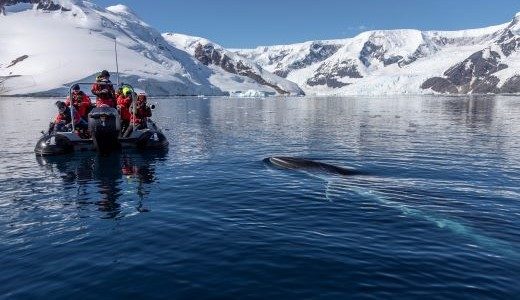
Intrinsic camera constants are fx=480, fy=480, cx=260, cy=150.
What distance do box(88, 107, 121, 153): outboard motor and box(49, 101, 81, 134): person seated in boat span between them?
3.83 metres

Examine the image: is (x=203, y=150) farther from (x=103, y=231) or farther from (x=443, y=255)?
(x=443, y=255)

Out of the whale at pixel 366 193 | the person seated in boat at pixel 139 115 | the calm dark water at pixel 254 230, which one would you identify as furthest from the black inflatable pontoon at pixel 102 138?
the whale at pixel 366 193

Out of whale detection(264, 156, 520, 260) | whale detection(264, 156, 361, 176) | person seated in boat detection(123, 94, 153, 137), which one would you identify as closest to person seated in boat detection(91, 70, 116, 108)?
person seated in boat detection(123, 94, 153, 137)

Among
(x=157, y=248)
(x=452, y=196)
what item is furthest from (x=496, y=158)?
(x=157, y=248)

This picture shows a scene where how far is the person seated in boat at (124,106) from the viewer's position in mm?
30377

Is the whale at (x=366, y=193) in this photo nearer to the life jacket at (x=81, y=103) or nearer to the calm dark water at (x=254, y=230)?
the calm dark water at (x=254, y=230)

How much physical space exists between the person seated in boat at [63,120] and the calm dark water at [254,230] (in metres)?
2.79

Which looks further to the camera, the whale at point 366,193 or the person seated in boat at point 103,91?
the person seated in boat at point 103,91

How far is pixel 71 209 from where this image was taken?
1631cm

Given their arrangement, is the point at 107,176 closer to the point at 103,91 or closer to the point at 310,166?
the point at 103,91

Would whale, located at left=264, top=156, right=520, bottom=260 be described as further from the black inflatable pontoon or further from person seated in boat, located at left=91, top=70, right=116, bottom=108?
person seated in boat, located at left=91, top=70, right=116, bottom=108

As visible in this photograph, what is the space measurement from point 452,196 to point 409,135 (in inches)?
1021

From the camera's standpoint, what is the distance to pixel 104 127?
25828mm

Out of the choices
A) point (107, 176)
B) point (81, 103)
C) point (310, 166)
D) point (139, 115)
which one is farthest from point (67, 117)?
point (310, 166)
